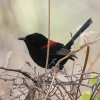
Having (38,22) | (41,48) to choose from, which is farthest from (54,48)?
(38,22)

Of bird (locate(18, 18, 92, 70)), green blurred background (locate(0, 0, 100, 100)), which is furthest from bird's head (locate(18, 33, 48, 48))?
green blurred background (locate(0, 0, 100, 100))

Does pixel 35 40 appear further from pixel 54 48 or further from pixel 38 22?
pixel 38 22

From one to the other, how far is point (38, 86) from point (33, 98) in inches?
2.7

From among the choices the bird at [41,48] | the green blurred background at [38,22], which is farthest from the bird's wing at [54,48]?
the green blurred background at [38,22]

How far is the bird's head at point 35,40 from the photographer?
12.0 ft

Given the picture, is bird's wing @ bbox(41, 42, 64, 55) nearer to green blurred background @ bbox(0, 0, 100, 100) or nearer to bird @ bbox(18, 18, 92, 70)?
bird @ bbox(18, 18, 92, 70)

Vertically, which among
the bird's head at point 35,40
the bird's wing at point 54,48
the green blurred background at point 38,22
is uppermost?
the green blurred background at point 38,22

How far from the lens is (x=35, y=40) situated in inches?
147

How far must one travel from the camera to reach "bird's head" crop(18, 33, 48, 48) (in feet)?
12.0

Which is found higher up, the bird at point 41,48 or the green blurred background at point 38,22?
the green blurred background at point 38,22

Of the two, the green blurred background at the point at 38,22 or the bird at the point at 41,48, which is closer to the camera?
the bird at the point at 41,48

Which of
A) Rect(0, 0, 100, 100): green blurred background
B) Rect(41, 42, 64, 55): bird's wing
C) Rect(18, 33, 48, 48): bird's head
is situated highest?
Rect(0, 0, 100, 100): green blurred background

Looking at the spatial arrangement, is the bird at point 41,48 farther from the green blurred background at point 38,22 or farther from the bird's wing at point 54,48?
the green blurred background at point 38,22

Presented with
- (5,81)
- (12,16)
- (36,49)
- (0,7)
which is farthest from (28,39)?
(5,81)
